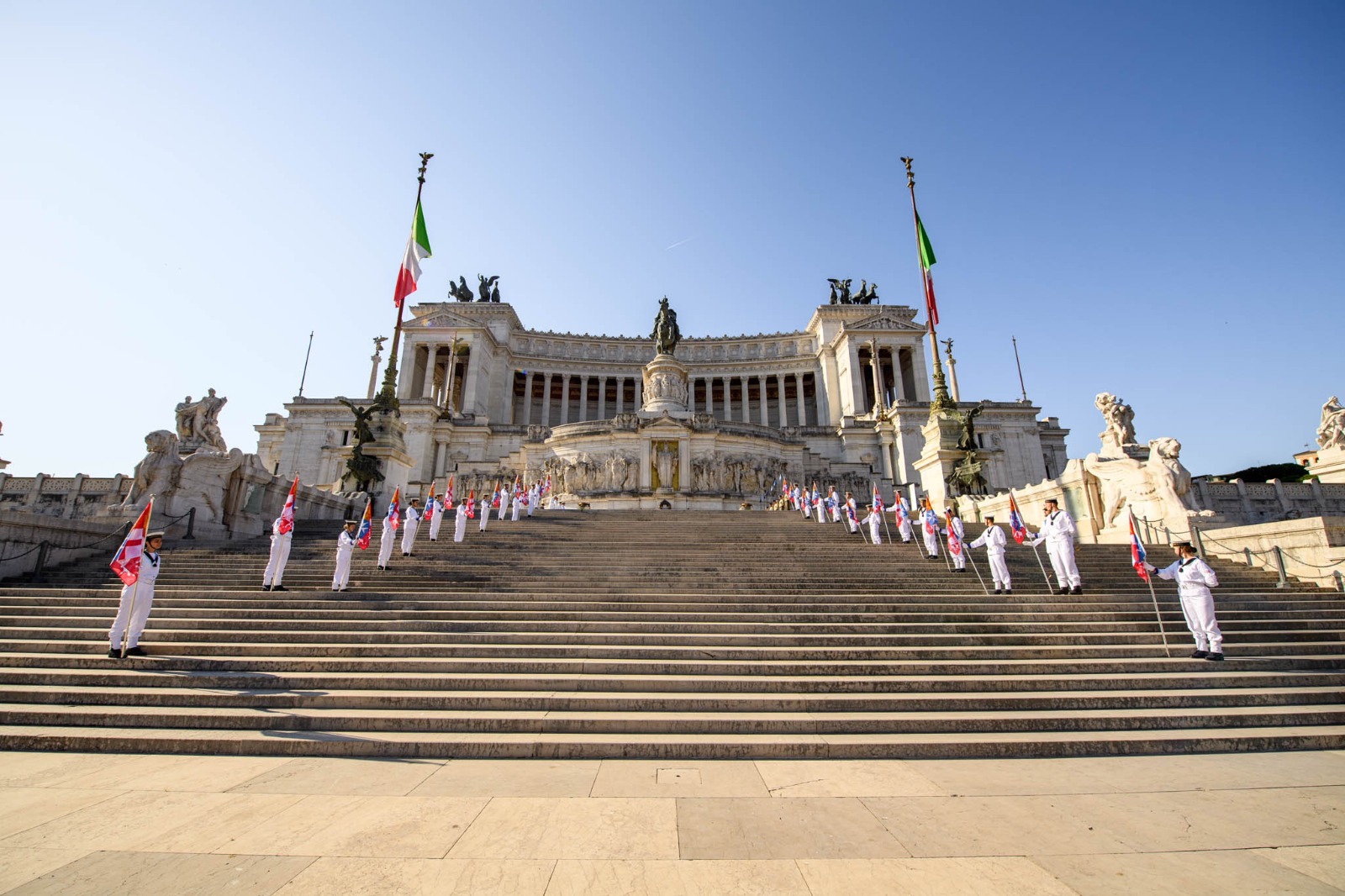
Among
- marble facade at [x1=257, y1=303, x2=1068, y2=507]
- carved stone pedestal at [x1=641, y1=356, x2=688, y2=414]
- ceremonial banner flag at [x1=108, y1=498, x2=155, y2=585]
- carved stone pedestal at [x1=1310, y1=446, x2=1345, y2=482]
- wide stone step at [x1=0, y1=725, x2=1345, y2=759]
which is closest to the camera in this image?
wide stone step at [x1=0, y1=725, x2=1345, y2=759]

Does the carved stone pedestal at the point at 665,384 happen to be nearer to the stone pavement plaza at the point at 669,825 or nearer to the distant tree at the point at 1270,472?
the stone pavement plaza at the point at 669,825

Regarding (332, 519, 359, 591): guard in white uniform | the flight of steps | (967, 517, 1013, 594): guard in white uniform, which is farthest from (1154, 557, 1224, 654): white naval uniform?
(332, 519, 359, 591): guard in white uniform

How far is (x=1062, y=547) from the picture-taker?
1096cm

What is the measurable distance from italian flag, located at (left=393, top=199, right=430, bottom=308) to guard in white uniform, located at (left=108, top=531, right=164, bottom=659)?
20578 mm

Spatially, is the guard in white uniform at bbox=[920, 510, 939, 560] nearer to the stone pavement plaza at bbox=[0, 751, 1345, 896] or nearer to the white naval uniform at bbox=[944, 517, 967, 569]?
the white naval uniform at bbox=[944, 517, 967, 569]

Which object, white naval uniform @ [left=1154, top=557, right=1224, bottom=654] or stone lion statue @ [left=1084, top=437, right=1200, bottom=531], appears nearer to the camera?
white naval uniform @ [left=1154, top=557, right=1224, bottom=654]

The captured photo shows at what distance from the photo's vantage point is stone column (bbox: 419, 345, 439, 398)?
188 ft

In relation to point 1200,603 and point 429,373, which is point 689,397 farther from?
point 1200,603

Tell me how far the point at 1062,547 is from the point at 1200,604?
284 cm

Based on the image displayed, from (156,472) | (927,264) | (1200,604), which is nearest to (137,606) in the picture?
(156,472)

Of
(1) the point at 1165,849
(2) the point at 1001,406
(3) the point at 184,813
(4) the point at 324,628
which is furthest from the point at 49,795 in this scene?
(2) the point at 1001,406

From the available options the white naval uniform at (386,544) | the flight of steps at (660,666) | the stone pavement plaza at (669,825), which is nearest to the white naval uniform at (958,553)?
the flight of steps at (660,666)

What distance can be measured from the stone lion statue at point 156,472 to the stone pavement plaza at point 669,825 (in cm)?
1228

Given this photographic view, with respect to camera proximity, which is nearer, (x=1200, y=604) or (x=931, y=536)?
(x=1200, y=604)
